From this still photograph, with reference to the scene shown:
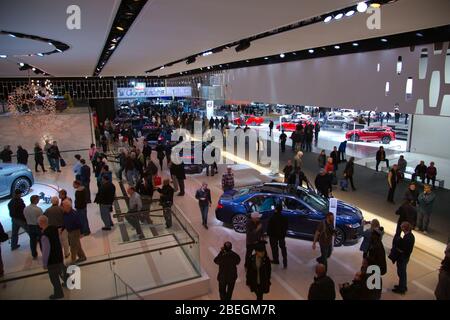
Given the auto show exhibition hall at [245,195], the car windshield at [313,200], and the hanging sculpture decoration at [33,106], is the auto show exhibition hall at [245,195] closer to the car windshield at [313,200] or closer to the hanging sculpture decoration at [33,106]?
the car windshield at [313,200]

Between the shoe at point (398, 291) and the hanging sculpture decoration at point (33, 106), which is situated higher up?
the hanging sculpture decoration at point (33, 106)

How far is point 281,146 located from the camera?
21.6 meters

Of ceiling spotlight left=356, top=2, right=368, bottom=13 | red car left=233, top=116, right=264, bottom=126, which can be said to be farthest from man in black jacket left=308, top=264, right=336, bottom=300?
red car left=233, top=116, right=264, bottom=126

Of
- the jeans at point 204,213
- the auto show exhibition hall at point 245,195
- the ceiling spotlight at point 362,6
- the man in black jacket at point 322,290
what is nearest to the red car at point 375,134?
the auto show exhibition hall at point 245,195

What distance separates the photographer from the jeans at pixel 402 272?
658 cm

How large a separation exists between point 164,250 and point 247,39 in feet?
21.5

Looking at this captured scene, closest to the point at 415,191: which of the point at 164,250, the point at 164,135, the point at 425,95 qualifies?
the point at 425,95

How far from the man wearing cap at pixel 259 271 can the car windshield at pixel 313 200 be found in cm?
347

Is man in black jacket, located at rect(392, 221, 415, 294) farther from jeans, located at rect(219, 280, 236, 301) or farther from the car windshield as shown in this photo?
jeans, located at rect(219, 280, 236, 301)

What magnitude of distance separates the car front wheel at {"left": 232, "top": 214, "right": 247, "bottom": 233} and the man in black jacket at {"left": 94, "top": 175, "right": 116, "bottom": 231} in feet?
10.6

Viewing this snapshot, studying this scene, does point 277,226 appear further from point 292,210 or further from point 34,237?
point 34,237

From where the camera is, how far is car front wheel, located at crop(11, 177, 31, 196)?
11.4 m
